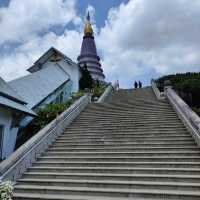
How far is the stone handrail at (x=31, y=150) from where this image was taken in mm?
8031

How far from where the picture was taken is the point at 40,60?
3111 centimetres

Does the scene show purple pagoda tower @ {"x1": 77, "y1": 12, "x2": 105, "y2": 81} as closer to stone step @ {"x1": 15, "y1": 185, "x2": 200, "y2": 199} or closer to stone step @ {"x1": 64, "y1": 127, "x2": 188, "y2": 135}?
stone step @ {"x1": 64, "y1": 127, "x2": 188, "y2": 135}

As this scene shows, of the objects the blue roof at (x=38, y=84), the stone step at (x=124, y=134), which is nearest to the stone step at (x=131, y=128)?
the stone step at (x=124, y=134)

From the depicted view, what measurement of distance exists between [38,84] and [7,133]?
7901 mm

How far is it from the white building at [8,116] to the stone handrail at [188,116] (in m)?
6.53

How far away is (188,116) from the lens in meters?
10.6

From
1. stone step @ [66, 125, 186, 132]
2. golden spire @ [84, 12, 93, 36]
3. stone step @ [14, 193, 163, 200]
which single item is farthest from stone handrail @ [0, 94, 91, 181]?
golden spire @ [84, 12, 93, 36]

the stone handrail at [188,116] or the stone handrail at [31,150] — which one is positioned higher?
the stone handrail at [188,116]

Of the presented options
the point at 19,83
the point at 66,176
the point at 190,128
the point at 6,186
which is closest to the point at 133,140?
the point at 190,128

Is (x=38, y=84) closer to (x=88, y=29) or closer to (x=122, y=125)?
(x=122, y=125)

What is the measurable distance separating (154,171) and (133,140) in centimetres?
248

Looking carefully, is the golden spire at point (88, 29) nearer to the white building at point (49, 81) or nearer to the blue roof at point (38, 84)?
the white building at point (49, 81)

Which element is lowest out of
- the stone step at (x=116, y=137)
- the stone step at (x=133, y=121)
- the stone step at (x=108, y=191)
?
the stone step at (x=108, y=191)

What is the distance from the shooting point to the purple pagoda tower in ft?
134
